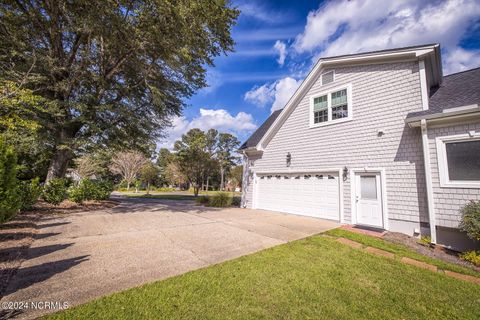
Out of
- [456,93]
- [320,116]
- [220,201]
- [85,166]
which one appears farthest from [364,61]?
[85,166]

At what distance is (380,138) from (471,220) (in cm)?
329

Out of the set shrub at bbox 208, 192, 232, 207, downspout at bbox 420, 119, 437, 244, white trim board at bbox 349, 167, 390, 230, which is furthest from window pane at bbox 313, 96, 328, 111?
shrub at bbox 208, 192, 232, 207

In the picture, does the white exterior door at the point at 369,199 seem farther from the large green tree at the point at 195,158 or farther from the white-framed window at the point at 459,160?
the large green tree at the point at 195,158

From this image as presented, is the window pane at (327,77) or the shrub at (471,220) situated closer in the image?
the shrub at (471,220)

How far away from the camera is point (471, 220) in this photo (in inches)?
187

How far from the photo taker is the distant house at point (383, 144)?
220 inches

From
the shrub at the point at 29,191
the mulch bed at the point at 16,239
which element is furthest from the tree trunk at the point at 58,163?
the shrub at the point at 29,191

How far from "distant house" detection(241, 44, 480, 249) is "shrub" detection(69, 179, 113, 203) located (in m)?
9.66

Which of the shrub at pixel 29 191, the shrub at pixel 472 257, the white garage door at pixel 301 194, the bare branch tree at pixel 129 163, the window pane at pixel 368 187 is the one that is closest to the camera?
the shrub at pixel 472 257

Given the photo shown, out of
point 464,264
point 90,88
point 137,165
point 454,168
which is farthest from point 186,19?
point 137,165

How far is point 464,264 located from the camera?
14.7 ft

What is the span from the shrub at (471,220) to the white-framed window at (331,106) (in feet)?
14.2

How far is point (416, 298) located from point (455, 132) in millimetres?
5053

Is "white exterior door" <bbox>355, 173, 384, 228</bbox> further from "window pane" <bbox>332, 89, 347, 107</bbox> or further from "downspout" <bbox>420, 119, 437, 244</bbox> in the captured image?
"window pane" <bbox>332, 89, 347, 107</bbox>
